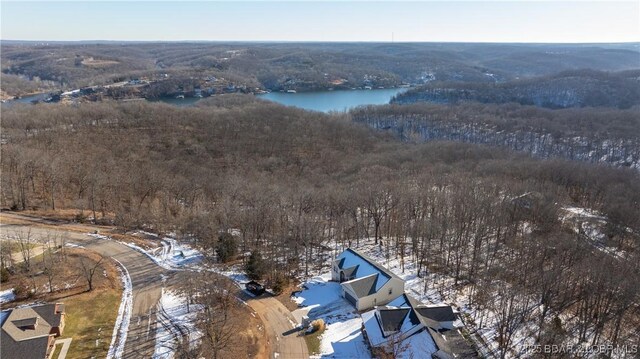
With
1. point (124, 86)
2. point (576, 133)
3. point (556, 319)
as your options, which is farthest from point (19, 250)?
point (124, 86)

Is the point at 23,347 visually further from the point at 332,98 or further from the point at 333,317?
the point at 332,98

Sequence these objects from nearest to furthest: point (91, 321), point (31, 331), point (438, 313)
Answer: point (31, 331) → point (438, 313) → point (91, 321)

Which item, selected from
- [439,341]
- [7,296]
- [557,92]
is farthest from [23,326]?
[557,92]

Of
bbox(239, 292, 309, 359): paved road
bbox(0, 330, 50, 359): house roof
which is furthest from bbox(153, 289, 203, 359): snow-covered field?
bbox(0, 330, 50, 359): house roof

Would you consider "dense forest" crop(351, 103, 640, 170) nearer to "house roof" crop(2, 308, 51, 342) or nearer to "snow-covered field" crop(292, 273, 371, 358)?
"snow-covered field" crop(292, 273, 371, 358)

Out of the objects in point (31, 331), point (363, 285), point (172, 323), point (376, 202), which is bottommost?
point (172, 323)

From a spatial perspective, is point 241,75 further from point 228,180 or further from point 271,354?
point 271,354

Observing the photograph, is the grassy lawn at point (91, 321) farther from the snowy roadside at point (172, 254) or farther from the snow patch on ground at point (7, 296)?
the snowy roadside at point (172, 254)
